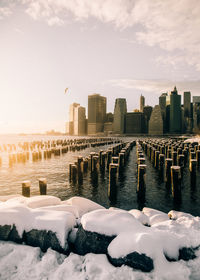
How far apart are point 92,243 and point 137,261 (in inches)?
44.1

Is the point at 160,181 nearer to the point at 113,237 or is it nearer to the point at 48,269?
the point at 113,237

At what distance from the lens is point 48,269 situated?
375 centimetres

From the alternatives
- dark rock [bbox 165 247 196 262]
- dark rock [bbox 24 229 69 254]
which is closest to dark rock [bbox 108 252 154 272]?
dark rock [bbox 165 247 196 262]

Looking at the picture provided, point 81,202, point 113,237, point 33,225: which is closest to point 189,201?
point 81,202

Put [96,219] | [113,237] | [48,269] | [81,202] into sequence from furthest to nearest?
[81,202]
[96,219]
[113,237]
[48,269]

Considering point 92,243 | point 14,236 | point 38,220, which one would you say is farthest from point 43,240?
point 92,243

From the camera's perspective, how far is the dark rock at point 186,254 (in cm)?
393

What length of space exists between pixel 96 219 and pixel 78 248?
0.77 metres

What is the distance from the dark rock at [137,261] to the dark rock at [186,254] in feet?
2.96

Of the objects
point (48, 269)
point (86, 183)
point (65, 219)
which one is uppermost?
point (65, 219)

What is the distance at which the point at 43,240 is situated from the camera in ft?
14.5

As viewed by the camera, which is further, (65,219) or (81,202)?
(81,202)

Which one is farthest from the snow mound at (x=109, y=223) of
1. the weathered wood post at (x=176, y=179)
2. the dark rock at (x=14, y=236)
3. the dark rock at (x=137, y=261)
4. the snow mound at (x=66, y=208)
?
the weathered wood post at (x=176, y=179)

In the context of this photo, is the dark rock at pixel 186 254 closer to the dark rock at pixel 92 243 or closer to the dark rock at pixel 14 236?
the dark rock at pixel 92 243
